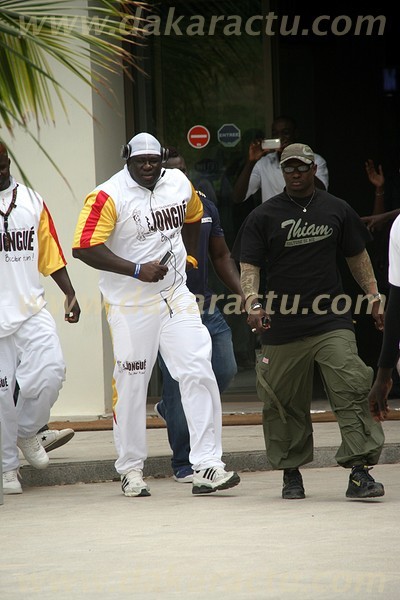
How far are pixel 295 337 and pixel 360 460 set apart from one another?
2.57ft

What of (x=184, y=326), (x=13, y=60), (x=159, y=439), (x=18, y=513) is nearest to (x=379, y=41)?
(x=159, y=439)

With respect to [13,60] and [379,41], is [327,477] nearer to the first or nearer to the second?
[13,60]

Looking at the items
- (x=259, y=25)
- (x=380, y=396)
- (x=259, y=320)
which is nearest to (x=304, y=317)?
(x=259, y=320)

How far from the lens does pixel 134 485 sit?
27.2ft

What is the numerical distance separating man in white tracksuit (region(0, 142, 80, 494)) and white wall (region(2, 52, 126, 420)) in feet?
9.59

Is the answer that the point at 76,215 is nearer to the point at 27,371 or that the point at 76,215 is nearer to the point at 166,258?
the point at 27,371

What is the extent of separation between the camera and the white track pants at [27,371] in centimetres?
858

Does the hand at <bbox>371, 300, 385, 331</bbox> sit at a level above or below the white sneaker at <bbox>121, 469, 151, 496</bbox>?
above

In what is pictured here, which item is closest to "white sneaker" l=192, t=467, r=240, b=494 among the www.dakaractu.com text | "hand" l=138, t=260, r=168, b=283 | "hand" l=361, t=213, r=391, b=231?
"hand" l=138, t=260, r=168, b=283

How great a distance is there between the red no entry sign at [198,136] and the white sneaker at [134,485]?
186 inches

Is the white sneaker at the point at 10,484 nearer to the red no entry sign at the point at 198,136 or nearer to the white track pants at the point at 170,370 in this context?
the white track pants at the point at 170,370

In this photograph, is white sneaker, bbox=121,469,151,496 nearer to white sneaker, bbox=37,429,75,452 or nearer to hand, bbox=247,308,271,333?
white sneaker, bbox=37,429,75,452

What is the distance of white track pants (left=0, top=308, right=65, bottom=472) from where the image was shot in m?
8.58

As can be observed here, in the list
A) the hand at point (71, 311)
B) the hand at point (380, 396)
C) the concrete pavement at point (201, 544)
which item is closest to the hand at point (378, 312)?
the concrete pavement at point (201, 544)
